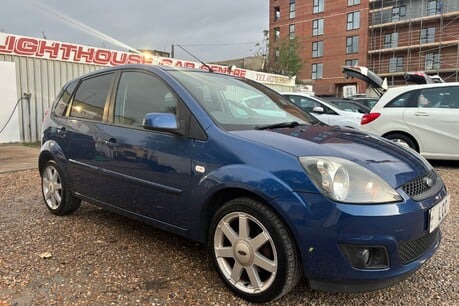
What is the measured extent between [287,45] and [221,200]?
123 feet

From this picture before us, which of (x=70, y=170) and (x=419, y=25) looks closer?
(x=70, y=170)

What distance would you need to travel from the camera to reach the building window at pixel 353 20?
4481 centimetres

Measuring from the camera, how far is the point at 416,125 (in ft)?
23.9

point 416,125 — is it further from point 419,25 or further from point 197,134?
point 419,25

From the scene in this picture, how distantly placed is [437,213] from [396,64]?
4534 cm

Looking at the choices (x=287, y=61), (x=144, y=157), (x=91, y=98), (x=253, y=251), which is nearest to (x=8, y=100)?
(x=91, y=98)

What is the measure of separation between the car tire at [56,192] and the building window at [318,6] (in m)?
47.8

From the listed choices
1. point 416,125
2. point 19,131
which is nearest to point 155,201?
point 416,125

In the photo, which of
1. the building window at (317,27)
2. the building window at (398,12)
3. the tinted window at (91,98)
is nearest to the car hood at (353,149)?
the tinted window at (91,98)

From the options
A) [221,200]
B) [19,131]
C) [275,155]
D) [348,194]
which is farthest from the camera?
[19,131]

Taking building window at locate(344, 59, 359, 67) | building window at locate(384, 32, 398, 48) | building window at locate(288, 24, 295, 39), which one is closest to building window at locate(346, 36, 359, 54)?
building window at locate(344, 59, 359, 67)

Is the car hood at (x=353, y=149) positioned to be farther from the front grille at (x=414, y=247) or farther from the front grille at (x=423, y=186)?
the front grille at (x=414, y=247)

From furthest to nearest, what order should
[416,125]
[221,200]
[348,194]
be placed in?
[416,125]
[221,200]
[348,194]

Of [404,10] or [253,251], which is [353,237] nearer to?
[253,251]
